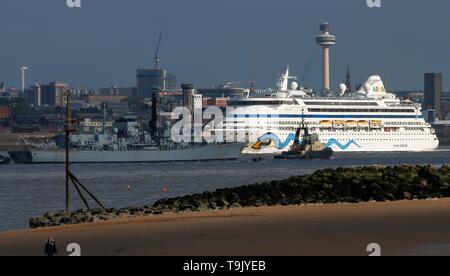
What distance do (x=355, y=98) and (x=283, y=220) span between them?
12017cm

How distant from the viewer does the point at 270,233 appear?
2425 centimetres

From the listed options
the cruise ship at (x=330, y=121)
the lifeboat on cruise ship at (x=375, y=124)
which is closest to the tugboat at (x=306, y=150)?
the cruise ship at (x=330, y=121)

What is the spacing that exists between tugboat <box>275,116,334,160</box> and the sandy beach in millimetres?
90135

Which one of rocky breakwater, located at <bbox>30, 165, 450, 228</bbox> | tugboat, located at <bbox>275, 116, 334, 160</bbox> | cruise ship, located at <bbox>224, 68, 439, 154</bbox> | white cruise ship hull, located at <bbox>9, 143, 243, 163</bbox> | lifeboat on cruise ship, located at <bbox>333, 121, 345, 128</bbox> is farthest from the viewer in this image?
lifeboat on cruise ship, located at <bbox>333, 121, 345, 128</bbox>

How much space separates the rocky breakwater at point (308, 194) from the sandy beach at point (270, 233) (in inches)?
61.6

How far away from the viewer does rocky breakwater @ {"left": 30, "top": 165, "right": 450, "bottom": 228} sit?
30.5 meters

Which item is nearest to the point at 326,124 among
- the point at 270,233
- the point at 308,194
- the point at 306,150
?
the point at 306,150

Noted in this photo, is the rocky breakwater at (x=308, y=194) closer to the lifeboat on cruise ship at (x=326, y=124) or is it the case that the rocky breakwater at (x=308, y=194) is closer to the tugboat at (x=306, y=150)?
the tugboat at (x=306, y=150)

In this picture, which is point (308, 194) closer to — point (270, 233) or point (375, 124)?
point (270, 233)

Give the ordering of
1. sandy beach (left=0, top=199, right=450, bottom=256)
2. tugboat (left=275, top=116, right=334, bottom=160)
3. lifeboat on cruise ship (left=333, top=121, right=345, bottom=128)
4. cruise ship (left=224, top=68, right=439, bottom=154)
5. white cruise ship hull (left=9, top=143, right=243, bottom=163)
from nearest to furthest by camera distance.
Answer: sandy beach (left=0, top=199, right=450, bottom=256) < white cruise ship hull (left=9, top=143, right=243, bottom=163) < tugboat (left=275, top=116, right=334, bottom=160) < cruise ship (left=224, top=68, right=439, bottom=154) < lifeboat on cruise ship (left=333, top=121, right=345, bottom=128)

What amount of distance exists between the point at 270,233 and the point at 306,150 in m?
98.1

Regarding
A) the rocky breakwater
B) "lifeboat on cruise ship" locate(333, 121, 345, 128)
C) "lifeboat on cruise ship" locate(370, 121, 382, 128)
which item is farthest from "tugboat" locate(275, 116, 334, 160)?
the rocky breakwater

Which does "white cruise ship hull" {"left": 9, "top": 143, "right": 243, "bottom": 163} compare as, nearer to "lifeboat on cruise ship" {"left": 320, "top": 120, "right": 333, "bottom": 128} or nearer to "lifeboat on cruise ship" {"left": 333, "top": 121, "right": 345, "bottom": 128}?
"lifeboat on cruise ship" {"left": 320, "top": 120, "right": 333, "bottom": 128}

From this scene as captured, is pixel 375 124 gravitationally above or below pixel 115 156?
above
